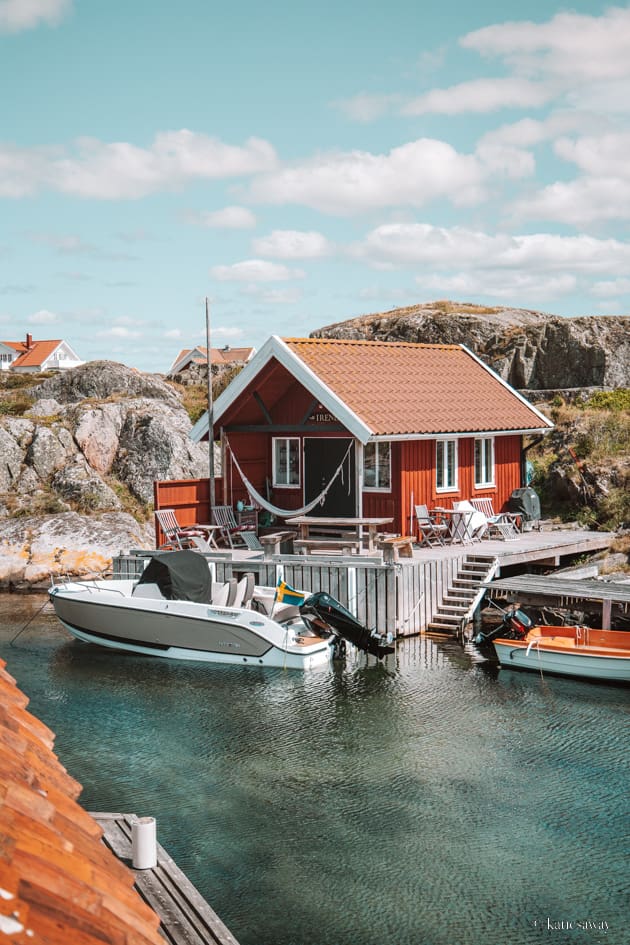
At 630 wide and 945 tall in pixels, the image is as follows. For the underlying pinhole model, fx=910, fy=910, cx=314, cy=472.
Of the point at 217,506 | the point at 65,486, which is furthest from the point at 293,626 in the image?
the point at 65,486

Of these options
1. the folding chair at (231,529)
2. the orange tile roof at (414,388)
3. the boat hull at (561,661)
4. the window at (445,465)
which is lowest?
the boat hull at (561,661)

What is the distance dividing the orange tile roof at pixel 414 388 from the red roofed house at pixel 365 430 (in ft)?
0.14

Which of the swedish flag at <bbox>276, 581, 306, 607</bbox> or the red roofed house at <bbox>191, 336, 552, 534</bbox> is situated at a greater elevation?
the red roofed house at <bbox>191, 336, 552, 534</bbox>

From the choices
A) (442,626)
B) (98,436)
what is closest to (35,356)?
(98,436)

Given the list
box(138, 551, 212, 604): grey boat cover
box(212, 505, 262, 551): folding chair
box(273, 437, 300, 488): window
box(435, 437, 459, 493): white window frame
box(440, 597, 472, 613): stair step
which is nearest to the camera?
box(138, 551, 212, 604): grey boat cover

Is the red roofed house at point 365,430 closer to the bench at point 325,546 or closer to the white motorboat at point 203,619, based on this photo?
the bench at point 325,546

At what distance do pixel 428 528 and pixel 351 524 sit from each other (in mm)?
2508

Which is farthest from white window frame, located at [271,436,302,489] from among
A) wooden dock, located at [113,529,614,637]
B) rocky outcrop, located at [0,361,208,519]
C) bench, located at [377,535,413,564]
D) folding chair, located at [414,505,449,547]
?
rocky outcrop, located at [0,361,208,519]

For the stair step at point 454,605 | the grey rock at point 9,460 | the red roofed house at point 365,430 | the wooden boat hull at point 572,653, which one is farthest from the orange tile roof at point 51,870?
A: the grey rock at point 9,460

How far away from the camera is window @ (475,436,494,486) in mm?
24172

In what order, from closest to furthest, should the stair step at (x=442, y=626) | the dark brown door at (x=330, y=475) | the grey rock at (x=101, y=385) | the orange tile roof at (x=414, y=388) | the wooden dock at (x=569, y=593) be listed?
the wooden dock at (x=569, y=593)
the stair step at (x=442, y=626)
the orange tile roof at (x=414, y=388)
the dark brown door at (x=330, y=475)
the grey rock at (x=101, y=385)

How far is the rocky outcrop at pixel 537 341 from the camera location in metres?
34.7

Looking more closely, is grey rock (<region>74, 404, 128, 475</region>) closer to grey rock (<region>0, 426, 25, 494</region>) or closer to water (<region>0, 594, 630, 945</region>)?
grey rock (<region>0, 426, 25, 494</region>)

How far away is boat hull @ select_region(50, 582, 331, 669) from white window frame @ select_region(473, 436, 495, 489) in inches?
339
